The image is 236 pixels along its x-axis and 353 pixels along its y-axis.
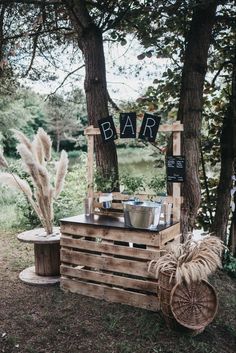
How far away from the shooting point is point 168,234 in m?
3.21

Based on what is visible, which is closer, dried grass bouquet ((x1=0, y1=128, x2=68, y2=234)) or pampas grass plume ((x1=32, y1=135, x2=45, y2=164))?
dried grass bouquet ((x1=0, y1=128, x2=68, y2=234))

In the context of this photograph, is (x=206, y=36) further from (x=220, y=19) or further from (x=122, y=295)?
(x=122, y=295)

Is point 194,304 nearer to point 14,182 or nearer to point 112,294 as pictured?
point 112,294

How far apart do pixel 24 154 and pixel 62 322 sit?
1.53 metres

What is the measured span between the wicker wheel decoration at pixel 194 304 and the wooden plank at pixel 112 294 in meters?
0.38

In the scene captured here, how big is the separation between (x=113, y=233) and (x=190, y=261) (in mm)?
700

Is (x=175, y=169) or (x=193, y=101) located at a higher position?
(x=193, y=101)

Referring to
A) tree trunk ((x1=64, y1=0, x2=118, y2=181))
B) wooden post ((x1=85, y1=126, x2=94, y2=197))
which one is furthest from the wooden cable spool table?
tree trunk ((x1=64, y1=0, x2=118, y2=181))

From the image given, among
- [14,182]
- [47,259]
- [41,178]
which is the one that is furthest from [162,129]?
[47,259]

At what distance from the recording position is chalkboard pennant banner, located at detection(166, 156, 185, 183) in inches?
129

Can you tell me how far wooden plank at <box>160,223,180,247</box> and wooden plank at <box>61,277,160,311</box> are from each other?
0.47 m

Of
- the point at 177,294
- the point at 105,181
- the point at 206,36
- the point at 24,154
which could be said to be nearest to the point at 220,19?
the point at 206,36

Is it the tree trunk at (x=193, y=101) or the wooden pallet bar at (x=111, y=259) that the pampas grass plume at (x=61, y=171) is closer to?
the wooden pallet bar at (x=111, y=259)

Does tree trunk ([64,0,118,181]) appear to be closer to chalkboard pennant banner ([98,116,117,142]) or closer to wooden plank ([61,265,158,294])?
chalkboard pennant banner ([98,116,117,142])
